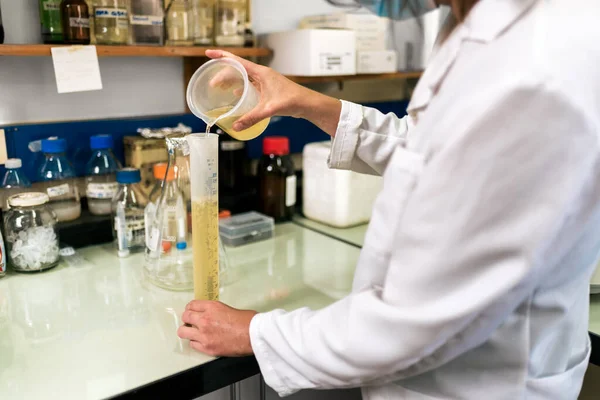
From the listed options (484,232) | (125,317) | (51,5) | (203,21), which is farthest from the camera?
(203,21)

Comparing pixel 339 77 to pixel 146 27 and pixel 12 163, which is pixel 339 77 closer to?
pixel 146 27

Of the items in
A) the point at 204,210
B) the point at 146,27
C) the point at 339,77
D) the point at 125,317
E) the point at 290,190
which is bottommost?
the point at 125,317

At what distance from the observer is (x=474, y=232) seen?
23.6 inches

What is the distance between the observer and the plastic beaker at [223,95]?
1005 millimetres

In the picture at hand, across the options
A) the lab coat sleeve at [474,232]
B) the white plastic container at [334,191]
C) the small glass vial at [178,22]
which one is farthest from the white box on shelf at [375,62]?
the lab coat sleeve at [474,232]

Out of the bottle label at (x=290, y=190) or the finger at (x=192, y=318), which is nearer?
the finger at (x=192, y=318)

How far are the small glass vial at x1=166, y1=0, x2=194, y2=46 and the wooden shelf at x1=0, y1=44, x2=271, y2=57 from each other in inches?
2.4

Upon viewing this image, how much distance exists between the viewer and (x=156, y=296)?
115cm

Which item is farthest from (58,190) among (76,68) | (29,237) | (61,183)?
(76,68)

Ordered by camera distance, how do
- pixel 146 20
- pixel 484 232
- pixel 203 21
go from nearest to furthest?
pixel 484 232, pixel 146 20, pixel 203 21

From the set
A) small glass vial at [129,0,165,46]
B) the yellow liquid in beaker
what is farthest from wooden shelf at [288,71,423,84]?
the yellow liquid in beaker

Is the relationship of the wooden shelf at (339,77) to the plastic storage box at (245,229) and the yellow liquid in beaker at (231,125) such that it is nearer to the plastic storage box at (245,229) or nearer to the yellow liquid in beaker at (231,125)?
the plastic storage box at (245,229)

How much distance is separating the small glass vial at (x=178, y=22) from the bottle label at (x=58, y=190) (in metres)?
0.47

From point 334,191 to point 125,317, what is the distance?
2.52ft
